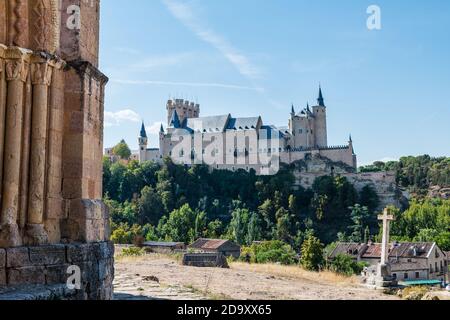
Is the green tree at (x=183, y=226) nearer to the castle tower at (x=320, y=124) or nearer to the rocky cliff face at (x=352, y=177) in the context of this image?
the rocky cliff face at (x=352, y=177)

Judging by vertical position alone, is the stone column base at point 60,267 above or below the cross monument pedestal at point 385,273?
above

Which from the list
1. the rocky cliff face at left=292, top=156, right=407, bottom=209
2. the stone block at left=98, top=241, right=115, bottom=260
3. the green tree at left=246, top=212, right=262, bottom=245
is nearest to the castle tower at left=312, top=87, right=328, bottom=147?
the rocky cliff face at left=292, top=156, right=407, bottom=209

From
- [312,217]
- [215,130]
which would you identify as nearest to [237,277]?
[312,217]

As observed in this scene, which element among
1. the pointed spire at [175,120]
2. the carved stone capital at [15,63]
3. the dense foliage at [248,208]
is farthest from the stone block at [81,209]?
the pointed spire at [175,120]

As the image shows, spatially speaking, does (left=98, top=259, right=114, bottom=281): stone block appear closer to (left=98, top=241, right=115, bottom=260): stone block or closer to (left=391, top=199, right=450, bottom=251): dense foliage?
(left=98, top=241, right=115, bottom=260): stone block

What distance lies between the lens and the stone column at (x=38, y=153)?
219 inches

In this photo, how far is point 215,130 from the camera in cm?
10206

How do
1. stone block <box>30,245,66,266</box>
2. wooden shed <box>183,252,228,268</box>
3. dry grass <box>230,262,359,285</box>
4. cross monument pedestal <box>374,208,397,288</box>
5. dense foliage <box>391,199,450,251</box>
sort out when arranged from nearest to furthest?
stone block <box>30,245,66,266</box>
dry grass <box>230,262,359,285</box>
wooden shed <box>183,252,228,268</box>
cross monument pedestal <box>374,208,397,288</box>
dense foliage <box>391,199,450,251</box>

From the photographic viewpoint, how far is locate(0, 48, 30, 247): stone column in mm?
5312

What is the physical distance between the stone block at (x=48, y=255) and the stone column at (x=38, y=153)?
0.37 feet

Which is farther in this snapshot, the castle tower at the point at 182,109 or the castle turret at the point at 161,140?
the castle tower at the point at 182,109

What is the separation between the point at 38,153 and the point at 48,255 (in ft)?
3.53

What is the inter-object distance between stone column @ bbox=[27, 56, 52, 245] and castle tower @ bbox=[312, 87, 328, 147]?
9440 centimetres

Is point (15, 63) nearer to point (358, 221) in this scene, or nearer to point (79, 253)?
point (79, 253)
